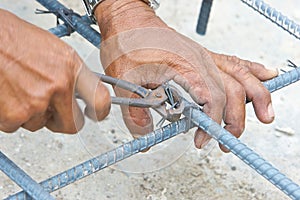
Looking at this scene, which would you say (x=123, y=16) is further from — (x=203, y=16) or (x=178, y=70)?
(x=203, y=16)

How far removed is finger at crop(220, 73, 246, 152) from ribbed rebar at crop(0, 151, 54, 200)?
356mm

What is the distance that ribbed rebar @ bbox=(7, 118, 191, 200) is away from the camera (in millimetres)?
1098

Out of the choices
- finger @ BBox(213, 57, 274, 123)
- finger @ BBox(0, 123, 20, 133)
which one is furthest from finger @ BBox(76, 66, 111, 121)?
finger @ BBox(213, 57, 274, 123)

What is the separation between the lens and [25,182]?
1079 mm

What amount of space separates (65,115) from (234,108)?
0.36 m

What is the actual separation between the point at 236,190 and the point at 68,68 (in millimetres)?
820

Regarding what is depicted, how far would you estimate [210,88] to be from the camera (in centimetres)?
123

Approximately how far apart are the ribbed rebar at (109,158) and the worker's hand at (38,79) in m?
0.12

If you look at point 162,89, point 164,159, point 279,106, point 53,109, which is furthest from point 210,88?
point 279,106

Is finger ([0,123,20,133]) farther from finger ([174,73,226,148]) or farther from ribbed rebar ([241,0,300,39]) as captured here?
ribbed rebar ([241,0,300,39])

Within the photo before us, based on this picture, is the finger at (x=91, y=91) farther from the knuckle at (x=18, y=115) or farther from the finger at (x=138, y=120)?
the finger at (x=138, y=120)

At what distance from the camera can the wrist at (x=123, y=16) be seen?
1366 millimetres

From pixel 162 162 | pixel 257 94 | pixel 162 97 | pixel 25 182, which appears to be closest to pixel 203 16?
pixel 162 162

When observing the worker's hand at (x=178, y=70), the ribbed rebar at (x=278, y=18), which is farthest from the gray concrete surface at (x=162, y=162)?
the ribbed rebar at (x=278, y=18)
